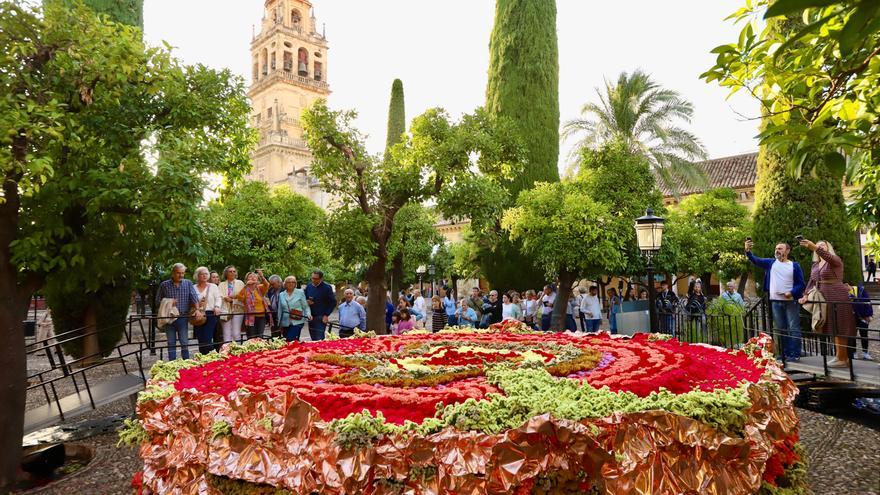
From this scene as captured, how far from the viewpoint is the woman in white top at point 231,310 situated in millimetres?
9484

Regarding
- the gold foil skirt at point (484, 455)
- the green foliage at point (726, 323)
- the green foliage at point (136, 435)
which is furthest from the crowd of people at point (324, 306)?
the gold foil skirt at point (484, 455)

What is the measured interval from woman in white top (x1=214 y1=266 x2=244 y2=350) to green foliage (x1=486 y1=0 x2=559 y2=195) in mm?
13830

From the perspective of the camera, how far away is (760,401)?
11.7 ft

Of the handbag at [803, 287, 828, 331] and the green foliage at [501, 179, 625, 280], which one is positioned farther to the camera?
the green foliage at [501, 179, 625, 280]

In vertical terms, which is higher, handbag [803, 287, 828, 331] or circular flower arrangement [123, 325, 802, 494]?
handbag [803, 287, 828, 331]

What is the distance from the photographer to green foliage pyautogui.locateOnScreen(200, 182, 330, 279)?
23812 mm

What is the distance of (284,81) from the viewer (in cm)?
6025

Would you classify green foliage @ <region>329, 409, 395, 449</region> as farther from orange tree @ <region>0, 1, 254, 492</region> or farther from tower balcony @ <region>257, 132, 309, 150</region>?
tower balcony @ <region>257, 132, 309, 150</region>

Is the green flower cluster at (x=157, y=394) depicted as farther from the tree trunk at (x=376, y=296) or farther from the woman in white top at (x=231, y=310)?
the tree trunk at (x=376, y=296)

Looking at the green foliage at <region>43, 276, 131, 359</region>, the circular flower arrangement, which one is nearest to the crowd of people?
the circular flower arrangement

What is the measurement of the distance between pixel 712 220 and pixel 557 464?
28242 mm

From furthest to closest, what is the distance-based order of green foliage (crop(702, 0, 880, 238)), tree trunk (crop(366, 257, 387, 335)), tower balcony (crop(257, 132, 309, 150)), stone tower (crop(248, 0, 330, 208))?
stone tower (crop(248, 0, 330, 208))
tower balcony (crop(257, 132, 309, 150))
tree trunk (crop(366, 257, 387, 335))
green foliage (crop(702, 0, 880, 238))

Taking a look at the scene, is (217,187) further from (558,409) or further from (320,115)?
(558,409)

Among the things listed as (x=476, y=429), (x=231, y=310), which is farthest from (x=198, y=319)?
(x=476, y=429)
